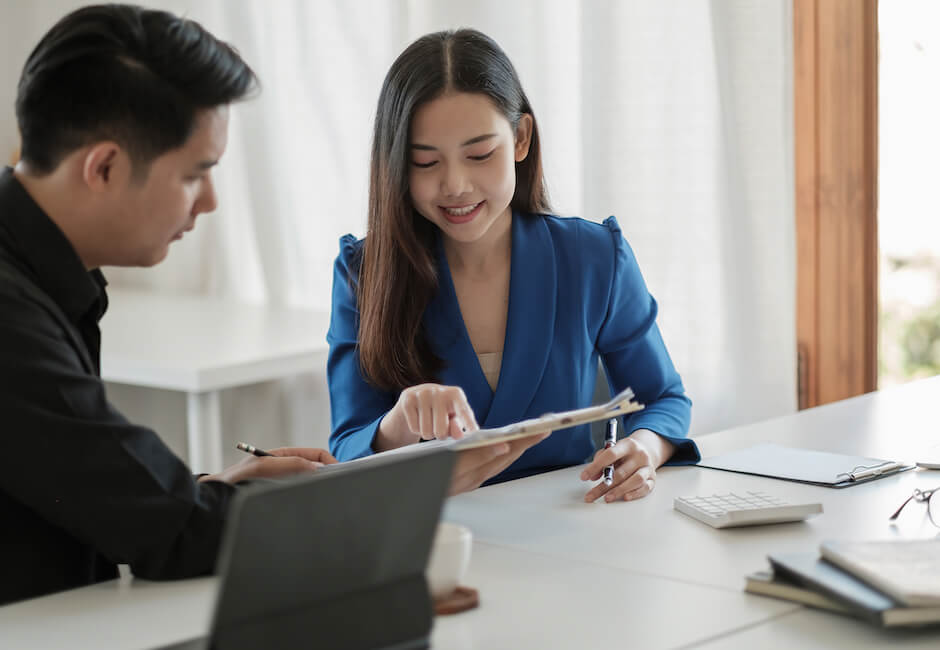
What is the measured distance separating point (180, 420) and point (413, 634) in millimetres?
2510

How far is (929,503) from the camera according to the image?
140 centimetres

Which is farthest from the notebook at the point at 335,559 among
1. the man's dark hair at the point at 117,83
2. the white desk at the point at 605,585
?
the man's dark hair at the point at 117,83

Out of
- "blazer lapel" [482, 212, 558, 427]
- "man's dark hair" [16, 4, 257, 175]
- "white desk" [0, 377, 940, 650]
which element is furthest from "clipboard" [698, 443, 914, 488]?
"man's dark hair" [16, 4, 257, 175]

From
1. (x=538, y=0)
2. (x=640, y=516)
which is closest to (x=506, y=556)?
(x=640, y=516)

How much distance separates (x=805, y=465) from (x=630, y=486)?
28 centimetres

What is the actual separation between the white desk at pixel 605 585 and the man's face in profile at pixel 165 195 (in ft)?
1.18

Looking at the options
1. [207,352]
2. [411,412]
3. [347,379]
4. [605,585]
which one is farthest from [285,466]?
[207,352]

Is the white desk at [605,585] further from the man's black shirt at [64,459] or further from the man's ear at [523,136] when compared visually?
the man's ear at [523,136]

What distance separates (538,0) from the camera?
2.83m

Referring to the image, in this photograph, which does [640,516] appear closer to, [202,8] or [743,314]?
[743,314]

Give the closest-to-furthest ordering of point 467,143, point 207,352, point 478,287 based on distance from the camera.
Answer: point 467,143 → point 478,287 → point 207,352

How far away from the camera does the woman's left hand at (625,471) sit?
1499 millimetres

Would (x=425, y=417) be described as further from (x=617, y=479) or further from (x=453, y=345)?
(x=453, y=345)

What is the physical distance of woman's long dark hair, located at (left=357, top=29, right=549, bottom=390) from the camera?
5.85ft
